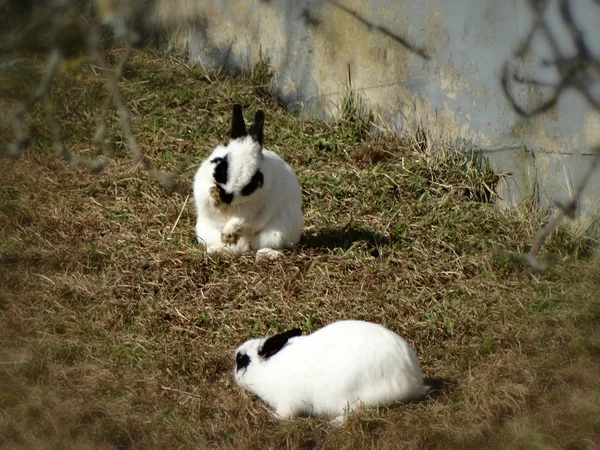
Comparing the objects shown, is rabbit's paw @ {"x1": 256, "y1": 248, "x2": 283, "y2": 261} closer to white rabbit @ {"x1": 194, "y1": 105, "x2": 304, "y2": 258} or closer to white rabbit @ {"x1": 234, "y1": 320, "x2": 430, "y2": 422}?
white rabbit @ {"x1": 194, "y1": 105, "x2": 304, "y2": 258}

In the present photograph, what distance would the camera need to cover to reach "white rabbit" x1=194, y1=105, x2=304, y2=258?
654 centimetres

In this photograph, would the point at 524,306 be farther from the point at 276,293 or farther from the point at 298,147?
the point at 298,147

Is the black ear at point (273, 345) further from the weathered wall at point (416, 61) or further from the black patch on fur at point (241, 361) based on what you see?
the weathered wall at point (416, 61)

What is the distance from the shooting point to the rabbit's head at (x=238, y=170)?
651cm

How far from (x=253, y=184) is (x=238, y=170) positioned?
14cm

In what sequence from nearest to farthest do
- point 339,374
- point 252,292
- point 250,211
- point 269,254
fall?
point 339,374 < point 252,292 < point 269,254 < point 250,211

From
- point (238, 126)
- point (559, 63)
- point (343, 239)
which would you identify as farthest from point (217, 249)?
point (559, 63)

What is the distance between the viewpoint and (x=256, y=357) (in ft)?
16.4

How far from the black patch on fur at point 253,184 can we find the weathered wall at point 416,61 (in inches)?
83.3

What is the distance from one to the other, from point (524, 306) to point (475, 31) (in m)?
2.64

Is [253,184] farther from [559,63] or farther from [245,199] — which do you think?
[559,63]

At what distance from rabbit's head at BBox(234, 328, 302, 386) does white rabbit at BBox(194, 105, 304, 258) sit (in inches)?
63.7

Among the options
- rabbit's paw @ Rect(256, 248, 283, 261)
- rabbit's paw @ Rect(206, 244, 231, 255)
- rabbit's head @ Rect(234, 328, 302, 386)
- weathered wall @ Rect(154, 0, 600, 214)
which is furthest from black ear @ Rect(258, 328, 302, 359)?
weathered wall @ Rect(154, 0, 600, 214)

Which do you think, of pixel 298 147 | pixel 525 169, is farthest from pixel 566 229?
pixel 298 147
